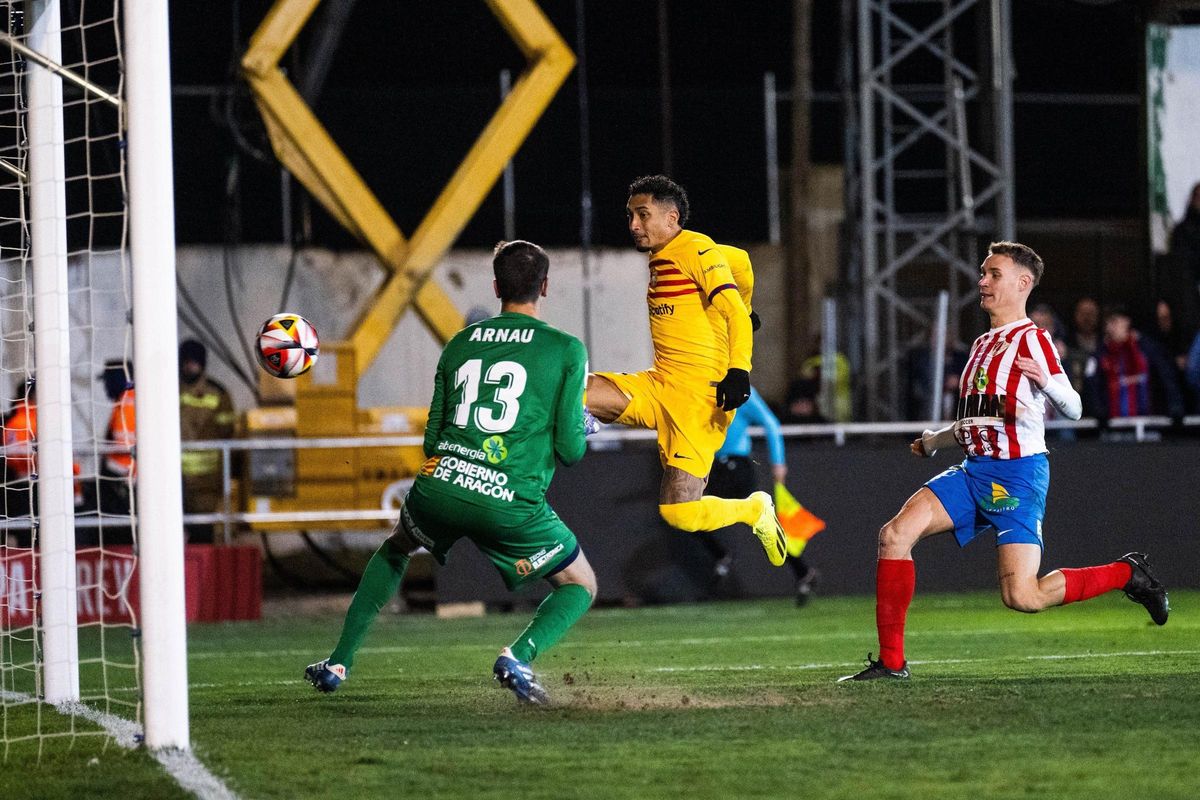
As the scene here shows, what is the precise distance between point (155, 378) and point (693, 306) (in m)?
3.49

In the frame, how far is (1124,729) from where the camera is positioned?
238 inches

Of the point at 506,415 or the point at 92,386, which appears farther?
the point at 92,386

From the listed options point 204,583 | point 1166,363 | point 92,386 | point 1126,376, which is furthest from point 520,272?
point 1126,376

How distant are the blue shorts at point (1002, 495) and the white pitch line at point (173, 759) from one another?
343 centimetres

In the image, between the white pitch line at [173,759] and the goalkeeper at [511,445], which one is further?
the goalkeeper at [511,445]

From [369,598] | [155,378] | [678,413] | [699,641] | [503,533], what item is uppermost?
[155,378]

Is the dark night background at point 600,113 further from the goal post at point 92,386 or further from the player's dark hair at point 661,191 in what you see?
the player's dark hair at point 661,191

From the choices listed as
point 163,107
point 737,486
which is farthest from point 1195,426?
point 163,107

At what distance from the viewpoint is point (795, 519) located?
1384 centimetres

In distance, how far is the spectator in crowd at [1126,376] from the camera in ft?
49.6

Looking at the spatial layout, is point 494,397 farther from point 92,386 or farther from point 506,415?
point 92,386

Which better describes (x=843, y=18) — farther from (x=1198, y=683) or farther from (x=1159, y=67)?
(x=1198, y=683)

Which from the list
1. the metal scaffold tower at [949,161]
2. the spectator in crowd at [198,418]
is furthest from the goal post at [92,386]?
the metal scaffold tower at [949,161]

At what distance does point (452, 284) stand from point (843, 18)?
6.42 m
